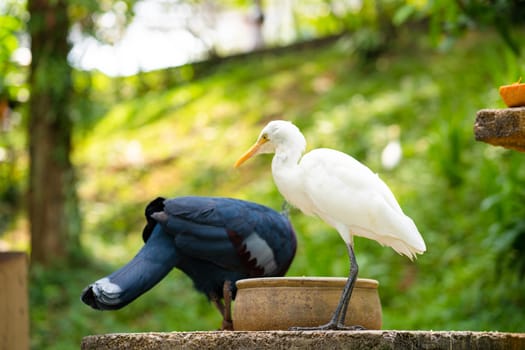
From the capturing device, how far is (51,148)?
9.30m

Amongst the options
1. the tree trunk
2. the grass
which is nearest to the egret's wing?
the grass

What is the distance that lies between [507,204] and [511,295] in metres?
0.74

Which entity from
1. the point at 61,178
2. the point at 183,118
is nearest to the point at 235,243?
the point at 61,178

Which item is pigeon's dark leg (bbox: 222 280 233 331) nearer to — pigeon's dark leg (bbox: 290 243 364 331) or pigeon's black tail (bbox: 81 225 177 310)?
pigeon's black tail (bbox: 81 225 177 310)

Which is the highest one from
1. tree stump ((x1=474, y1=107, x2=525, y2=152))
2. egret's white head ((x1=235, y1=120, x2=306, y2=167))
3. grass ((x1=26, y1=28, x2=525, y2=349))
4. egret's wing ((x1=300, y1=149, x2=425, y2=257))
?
tree stump ((x1=474, y1=107, x2=525, y2=152))

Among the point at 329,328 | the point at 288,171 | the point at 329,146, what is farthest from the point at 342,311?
the point at 329,146

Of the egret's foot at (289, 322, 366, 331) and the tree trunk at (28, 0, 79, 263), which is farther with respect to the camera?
the tree trunk at (28, 0, 79, 263)

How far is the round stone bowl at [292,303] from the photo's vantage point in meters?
3.39

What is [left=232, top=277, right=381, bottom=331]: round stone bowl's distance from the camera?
3.39m

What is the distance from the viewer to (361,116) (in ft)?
32.7

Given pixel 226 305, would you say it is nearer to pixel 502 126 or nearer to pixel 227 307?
pixel 227 307

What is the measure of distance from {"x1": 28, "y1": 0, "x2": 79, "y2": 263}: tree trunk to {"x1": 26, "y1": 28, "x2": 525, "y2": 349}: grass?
309 millimetres

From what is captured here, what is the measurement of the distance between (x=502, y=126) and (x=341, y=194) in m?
0.75

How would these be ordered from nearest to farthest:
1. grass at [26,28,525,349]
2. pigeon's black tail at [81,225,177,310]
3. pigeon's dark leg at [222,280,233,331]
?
pigeon's black tail at [81,225,177,310] < pigeon's dark leg at [222,280,233,331] < grass at [26,28,525,349]
